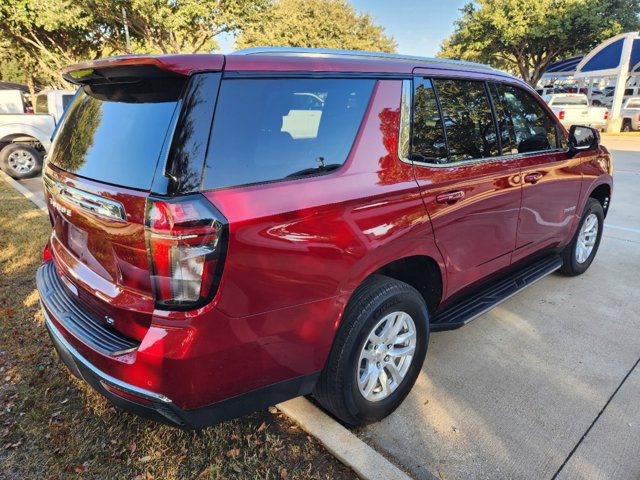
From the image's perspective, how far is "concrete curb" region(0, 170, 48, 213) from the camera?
275 inches

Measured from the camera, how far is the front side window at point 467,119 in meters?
2.68

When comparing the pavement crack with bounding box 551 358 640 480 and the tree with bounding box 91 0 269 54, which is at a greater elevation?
the tree with bounding box 91 0 269 54

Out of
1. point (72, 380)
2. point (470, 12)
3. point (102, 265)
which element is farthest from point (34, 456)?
point (470, 12)

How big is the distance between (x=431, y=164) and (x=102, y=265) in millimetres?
1728

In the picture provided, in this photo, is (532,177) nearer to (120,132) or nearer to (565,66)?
(120,132)

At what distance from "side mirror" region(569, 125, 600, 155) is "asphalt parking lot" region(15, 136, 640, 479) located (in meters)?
1.30

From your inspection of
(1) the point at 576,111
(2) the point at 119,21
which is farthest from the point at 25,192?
(1) the point at 576,111

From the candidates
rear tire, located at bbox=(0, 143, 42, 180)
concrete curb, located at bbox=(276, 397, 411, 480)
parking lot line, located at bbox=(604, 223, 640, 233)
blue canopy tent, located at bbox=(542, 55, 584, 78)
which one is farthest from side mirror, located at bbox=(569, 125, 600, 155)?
blue canopy tent, located at bbox=(542, 55, 584, 78)

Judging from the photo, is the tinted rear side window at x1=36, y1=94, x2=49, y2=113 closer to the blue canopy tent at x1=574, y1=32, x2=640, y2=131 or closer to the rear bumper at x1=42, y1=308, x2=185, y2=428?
the rear bumper at x1=42, y1=308, x2=185, y2=428

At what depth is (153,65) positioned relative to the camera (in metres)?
1.71

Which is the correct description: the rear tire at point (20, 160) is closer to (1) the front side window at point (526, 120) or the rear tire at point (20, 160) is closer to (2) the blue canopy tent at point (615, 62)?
(1) the front side window at point (526, 120)

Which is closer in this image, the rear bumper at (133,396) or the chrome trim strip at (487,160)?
the rear bumper at (133,396)

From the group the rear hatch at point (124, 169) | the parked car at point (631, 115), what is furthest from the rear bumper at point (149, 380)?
the parked car at point (631, 115)

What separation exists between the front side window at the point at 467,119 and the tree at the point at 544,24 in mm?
24565
